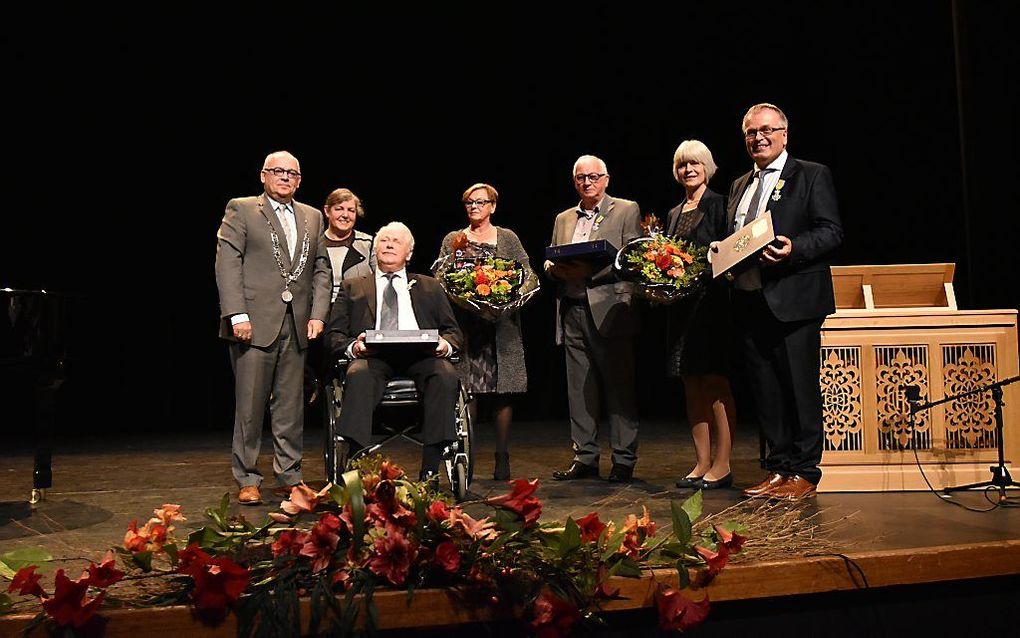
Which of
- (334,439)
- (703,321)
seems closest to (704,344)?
(703,321)

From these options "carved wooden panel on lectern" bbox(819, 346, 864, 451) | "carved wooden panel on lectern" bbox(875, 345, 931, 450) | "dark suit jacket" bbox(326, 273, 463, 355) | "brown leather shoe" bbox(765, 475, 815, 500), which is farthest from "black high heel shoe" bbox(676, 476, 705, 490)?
"dark suit jacket" bbox(326, 273, 463, 355)

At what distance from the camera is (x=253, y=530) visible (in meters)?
2.10

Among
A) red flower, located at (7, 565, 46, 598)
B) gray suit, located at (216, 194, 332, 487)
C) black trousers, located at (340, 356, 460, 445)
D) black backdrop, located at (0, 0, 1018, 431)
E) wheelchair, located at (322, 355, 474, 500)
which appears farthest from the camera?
black backdrop, located at (0, 0, 1018, 431)

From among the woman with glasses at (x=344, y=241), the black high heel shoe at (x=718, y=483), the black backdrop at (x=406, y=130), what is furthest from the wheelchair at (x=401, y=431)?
the black backdrop at (x=406, y=130)

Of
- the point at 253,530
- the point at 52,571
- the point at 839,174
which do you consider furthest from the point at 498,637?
the point at 839,174

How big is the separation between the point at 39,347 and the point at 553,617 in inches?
105

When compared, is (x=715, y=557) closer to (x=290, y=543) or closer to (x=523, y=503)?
(x=523, y=503)

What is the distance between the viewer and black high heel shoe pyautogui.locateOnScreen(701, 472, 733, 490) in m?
3.75

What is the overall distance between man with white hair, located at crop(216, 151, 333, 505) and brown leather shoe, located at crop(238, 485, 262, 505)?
0.08m

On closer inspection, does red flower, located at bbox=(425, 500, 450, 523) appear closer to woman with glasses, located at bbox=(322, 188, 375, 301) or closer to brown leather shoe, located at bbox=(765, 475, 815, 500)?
brown leather shoe, located at bbox=(765, 475, 815, 500)

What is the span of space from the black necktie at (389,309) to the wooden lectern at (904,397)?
1.80m

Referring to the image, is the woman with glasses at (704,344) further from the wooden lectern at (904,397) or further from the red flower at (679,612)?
the red flower at (679,612)

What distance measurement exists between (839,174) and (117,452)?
5.46 m

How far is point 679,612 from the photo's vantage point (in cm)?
204
